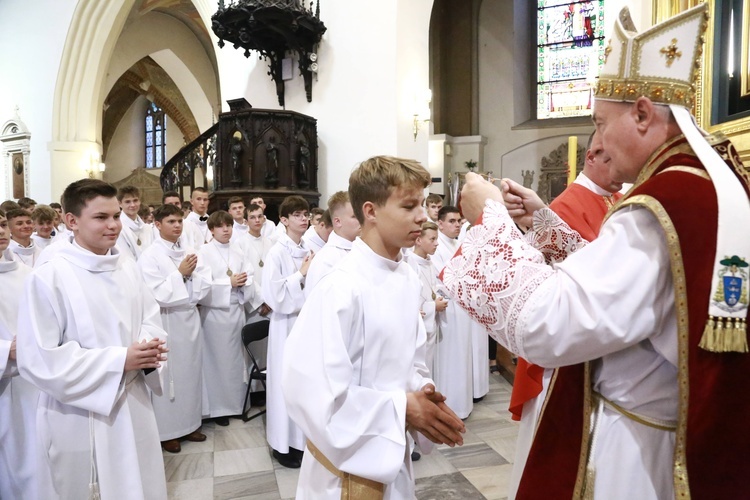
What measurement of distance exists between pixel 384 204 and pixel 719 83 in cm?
239

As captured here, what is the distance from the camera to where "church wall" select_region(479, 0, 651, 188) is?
15.0m

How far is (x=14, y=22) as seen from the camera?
47.0ft

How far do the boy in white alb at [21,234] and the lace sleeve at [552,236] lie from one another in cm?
521

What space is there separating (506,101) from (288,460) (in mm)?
13034

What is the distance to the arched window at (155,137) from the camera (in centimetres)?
2292

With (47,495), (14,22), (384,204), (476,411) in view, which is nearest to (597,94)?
(384,204)

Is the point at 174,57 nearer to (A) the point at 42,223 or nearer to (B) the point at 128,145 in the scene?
(B) the point at 128,145

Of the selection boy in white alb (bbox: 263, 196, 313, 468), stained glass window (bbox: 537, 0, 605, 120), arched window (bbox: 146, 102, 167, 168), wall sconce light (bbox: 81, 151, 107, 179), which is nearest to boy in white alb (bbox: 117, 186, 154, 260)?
boy in white alb (bbox: 263, 196, 313, 468)

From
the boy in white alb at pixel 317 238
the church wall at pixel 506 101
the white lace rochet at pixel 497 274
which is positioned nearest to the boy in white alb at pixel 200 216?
the boy in white alb at pixel 317 238

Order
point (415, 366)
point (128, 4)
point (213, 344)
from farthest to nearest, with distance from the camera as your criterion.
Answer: point (128, 4) → point (213, 344) → point (415, 366)

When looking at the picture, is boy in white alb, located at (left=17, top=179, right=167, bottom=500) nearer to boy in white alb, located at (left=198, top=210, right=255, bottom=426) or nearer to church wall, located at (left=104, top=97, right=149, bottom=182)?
boy in white alb, located at (left=198, top=210, right=255, bottom=426)

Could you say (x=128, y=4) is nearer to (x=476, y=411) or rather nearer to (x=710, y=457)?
(x=476, y=411)

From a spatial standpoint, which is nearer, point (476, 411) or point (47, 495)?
point (47, 495)

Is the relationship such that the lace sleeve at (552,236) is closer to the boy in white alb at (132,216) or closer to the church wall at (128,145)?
the boy in white alb at (132,216)
